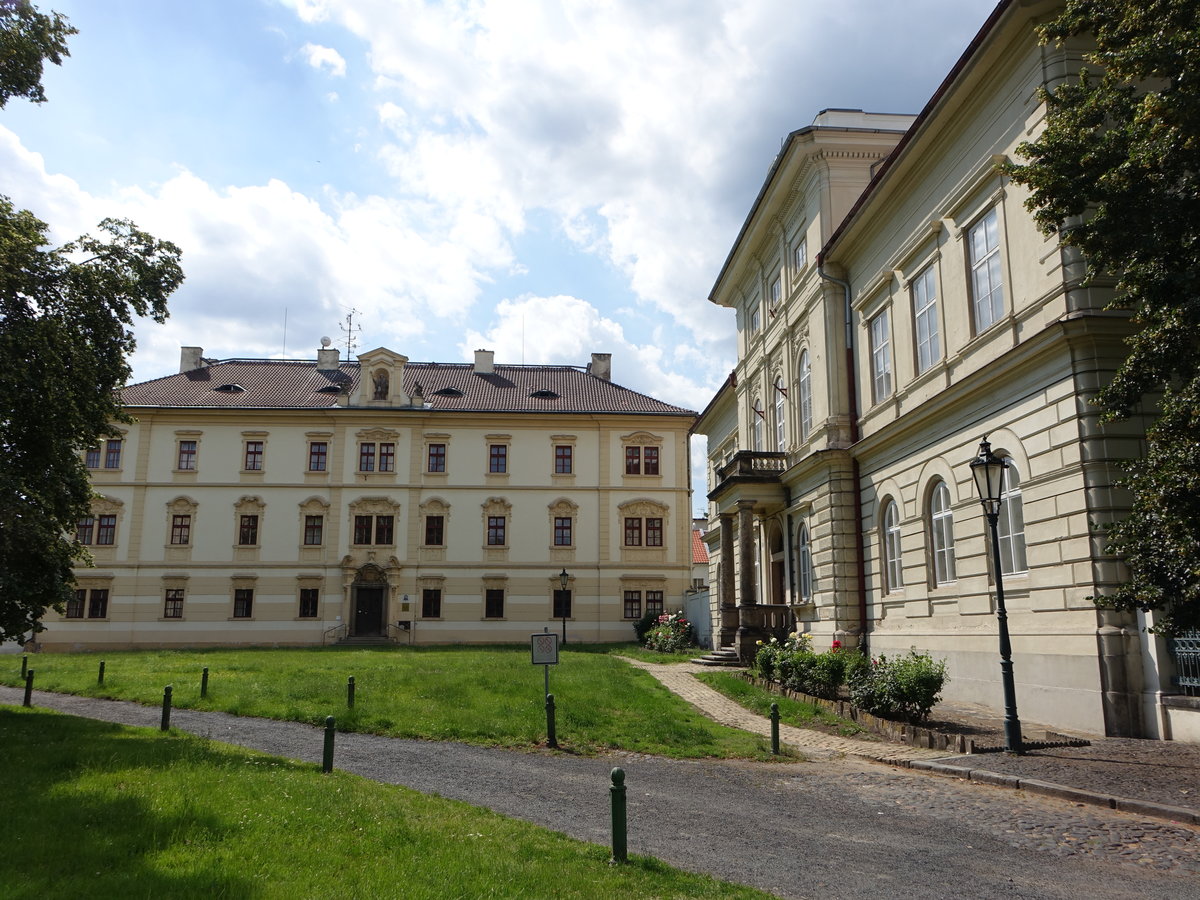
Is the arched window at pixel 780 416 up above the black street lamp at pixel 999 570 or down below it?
above

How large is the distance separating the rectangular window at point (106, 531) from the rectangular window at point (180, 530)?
280 cm

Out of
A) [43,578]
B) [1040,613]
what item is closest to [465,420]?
[43,578]

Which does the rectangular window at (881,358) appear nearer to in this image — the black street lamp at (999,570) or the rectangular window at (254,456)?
the black street lamp at (999,570)

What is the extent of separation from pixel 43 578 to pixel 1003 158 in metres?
17.9

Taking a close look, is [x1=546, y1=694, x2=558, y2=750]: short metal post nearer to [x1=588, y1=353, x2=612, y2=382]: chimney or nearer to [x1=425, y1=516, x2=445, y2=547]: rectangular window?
[x1=425, y1=516, x2=445, y2=547]: rectangular window

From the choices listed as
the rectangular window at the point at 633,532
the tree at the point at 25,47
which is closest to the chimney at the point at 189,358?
the rectangular window at the point at 633,532

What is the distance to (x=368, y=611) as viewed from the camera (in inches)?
A: 1687

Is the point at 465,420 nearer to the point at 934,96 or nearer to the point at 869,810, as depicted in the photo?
the point at 934,96

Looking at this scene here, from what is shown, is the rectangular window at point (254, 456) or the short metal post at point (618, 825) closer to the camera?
the short metal post at point (618, 825)

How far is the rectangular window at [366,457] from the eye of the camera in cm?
4431

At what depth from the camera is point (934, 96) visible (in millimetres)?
17281

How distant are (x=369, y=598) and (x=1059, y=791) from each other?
122 ft

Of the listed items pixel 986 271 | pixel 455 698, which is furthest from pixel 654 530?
pixel 986 271

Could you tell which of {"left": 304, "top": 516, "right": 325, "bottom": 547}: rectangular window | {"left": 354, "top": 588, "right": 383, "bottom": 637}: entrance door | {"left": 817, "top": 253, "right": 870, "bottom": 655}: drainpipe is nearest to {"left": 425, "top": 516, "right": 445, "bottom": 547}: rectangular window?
{"left": 354, "top": 588, "right": 383, "bottom": 637}: entrance door
